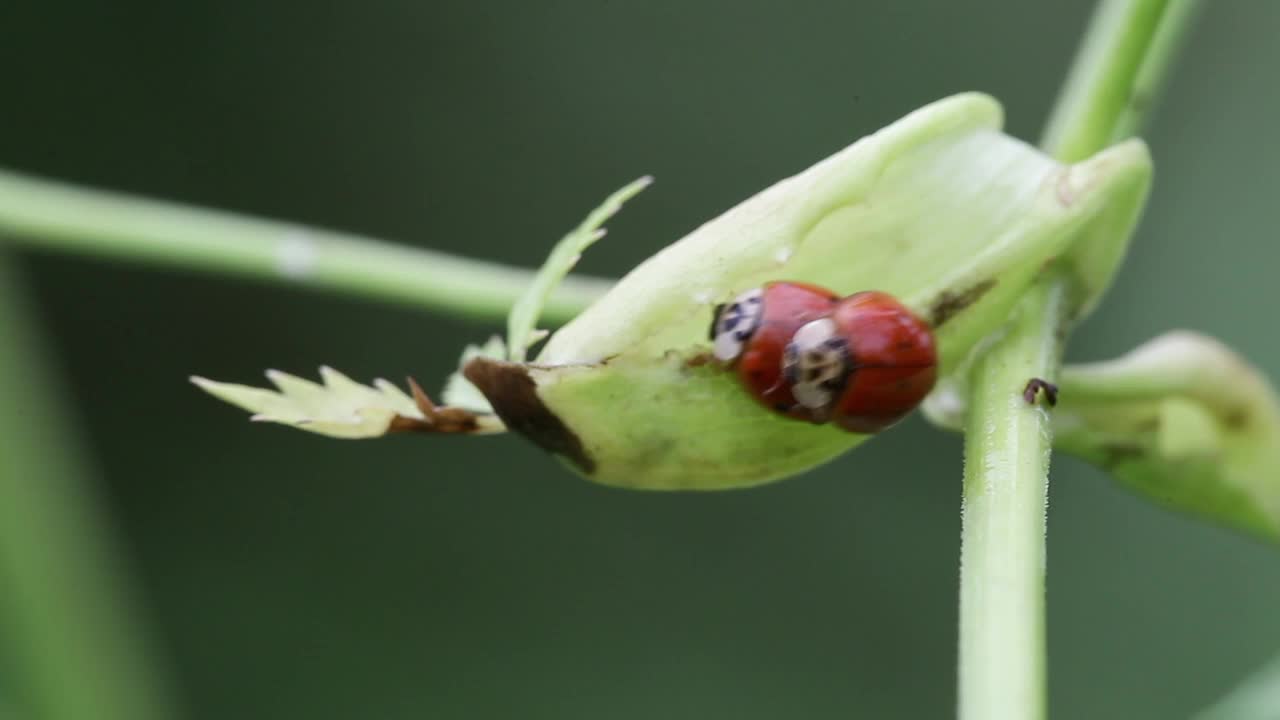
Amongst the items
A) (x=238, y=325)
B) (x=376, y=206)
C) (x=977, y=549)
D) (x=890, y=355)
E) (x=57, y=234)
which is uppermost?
(x=376, y=206)

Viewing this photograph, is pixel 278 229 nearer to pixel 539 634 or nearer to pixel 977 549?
pixel 977 549

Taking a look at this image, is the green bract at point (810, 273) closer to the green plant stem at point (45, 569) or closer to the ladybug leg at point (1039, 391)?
the ladybug leg at point (1039, 391)

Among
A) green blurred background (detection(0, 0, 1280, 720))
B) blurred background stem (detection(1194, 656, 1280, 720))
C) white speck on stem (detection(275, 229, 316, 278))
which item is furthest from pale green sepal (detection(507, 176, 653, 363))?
green blurred background (detection(0, 0, 1280, 720))

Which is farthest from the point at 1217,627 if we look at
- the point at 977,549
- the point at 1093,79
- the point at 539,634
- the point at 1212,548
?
the point at 977,549

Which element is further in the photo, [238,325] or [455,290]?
[238,325]

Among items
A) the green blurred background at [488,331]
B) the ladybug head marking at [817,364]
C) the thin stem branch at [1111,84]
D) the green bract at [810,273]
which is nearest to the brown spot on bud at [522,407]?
the green bract at [810,273]

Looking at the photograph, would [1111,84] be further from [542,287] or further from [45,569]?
[45,569]

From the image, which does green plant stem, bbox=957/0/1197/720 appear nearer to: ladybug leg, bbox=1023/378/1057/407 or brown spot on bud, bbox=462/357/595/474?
ladybug leg, bbox=1023/378/1057/407
